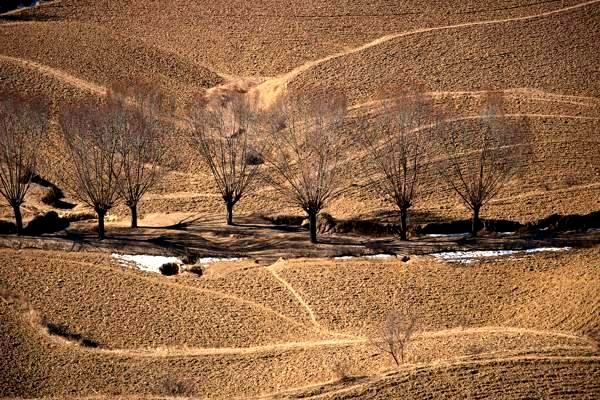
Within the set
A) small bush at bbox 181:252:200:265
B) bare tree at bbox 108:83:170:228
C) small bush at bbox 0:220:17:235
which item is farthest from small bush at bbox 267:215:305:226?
small bush at bbox 0:220:17:235

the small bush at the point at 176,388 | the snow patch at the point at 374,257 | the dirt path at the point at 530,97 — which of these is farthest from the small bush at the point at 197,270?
the dirt path at the point at 530,97

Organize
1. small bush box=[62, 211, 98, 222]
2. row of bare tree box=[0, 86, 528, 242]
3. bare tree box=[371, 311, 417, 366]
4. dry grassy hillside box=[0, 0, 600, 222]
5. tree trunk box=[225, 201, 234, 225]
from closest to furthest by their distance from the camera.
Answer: bare tree box=[371, 311, 417, 366]
row of bare tree box=[0, 86, 528, 242]
tree trunk box=[225, 201, 234, 225]
small bush box=[62, 211, 98, 222]
dry grassy hillside box=[0, 0, 600, 222]

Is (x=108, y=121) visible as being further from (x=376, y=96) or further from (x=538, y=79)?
(x=538, y=79)

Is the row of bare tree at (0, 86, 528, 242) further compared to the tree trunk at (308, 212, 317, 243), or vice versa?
the row of bare tree at (0, 86, 528, 242)

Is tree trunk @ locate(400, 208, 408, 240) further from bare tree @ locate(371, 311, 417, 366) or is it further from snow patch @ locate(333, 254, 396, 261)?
bare tree @ locate(371, 311, 417, 366)

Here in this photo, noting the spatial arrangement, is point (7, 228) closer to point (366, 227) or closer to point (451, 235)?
point (366, 227)

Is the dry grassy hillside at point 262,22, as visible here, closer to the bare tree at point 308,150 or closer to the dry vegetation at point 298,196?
the dry vegetation at point 298,196
